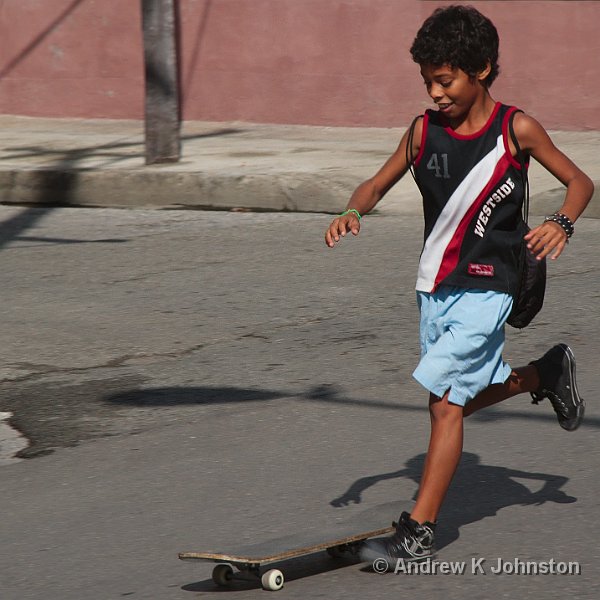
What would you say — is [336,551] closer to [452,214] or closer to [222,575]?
[222,575]

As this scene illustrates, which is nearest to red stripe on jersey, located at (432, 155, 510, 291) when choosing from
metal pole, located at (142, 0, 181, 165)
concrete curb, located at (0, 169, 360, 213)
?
concrete curb, located at (0, 169, 360, 213)

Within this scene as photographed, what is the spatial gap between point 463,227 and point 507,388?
22.0 inches

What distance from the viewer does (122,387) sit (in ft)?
20.9

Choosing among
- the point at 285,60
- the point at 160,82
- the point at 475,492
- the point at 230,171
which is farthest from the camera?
the point at 285,60

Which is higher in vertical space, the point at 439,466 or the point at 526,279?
the point at 526,279

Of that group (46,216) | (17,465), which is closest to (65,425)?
(17,465)

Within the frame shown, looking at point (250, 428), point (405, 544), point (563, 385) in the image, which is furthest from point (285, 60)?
point (405, 544)

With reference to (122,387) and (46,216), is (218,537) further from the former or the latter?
(46,216)

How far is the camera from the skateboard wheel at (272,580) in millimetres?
4012

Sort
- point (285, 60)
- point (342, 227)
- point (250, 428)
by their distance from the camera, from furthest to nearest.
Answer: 1. point (285, 60)
2. point (250, 428)
3. point (342, 227)

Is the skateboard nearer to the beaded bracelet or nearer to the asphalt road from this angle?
the asphalt road

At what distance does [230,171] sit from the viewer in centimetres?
1222

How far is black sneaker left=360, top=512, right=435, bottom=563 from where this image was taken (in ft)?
13.5

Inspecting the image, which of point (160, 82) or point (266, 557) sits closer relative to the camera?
point (266, 557)
